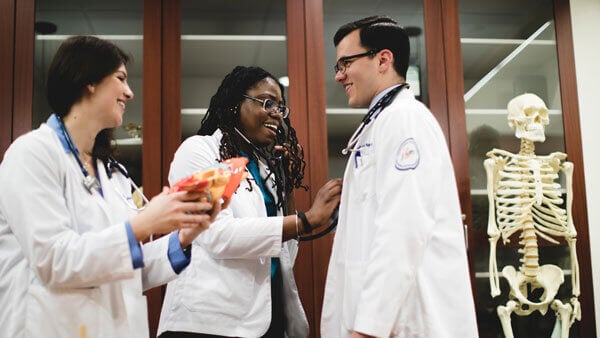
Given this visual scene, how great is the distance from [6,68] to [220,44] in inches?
37.7

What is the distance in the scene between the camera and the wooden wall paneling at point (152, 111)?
2445 millimetres

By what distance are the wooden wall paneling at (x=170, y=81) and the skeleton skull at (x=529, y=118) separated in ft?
5.17

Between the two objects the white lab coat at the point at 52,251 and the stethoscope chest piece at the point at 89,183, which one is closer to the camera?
the white lab coat at the point at 52,251

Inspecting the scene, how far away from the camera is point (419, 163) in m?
1.32

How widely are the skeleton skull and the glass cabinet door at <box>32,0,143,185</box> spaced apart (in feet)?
5.76

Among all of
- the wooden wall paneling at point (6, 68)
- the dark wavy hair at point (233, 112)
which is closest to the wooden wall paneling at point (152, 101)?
the dark wavy hair at point (233, 112)

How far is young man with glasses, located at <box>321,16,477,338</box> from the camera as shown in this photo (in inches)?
50.2

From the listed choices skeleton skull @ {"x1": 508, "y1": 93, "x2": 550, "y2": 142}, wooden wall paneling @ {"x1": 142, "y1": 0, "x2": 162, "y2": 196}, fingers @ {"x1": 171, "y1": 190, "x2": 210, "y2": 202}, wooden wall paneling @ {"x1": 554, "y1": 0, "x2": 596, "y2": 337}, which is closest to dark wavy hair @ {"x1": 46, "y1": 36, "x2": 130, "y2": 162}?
fingers @ {"x1": 171, "y1": 190, "x2": 210, "y2": 202}

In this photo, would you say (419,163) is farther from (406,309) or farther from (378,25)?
(378,25)

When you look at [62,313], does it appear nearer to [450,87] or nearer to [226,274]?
[226,274]

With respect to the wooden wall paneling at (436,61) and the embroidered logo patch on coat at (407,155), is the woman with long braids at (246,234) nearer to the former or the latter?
the embroidered logo patch on coat at (407,155)

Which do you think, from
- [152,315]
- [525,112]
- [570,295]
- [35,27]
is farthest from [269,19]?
[570,295]

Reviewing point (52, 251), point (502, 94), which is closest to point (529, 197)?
point (502, 94)

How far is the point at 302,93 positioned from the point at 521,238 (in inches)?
48.5
